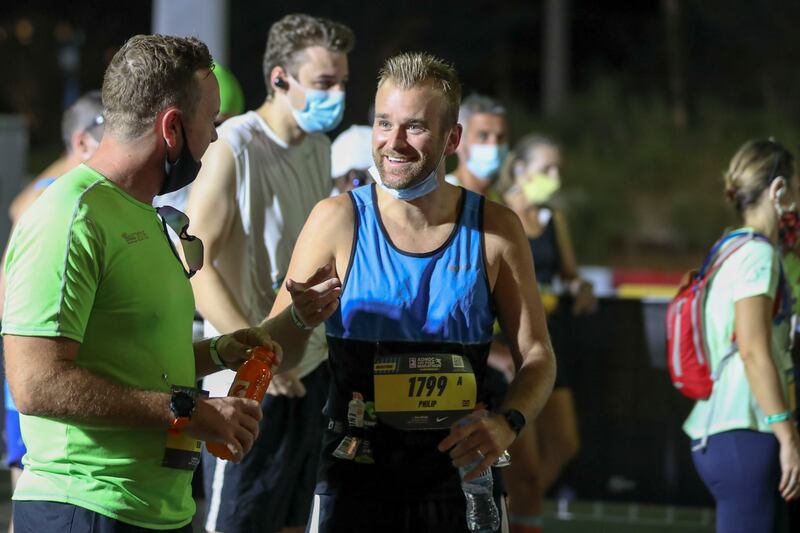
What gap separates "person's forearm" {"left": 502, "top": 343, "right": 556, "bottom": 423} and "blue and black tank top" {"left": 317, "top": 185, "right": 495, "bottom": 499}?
103mm

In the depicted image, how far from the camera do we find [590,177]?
93.4 ft

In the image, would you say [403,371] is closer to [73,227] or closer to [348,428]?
[348,428]

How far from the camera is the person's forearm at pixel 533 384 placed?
3375 millimetres

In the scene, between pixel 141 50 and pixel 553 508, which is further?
pixel 553 508

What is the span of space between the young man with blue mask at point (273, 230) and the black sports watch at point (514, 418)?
1.35 meters

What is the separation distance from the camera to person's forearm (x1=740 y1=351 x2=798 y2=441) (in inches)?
179

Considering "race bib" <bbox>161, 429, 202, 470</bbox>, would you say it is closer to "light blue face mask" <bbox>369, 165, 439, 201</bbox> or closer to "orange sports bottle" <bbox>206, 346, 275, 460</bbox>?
"orange sports bottle" <bbox>206, 346, 275, 460</bbox>

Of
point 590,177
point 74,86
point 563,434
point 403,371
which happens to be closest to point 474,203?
point 403,371

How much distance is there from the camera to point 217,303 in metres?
4.38

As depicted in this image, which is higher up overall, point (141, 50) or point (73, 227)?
point (141, 50)

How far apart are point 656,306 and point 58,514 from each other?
5710 mm

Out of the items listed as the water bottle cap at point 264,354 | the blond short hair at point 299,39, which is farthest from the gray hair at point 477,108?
the water bottle cap at point 264,354

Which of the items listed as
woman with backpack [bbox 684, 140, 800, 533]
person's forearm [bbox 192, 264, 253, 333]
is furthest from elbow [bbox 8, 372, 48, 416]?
woman with backpack [bbox 684, 140, 800, 533]

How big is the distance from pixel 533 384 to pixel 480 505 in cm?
34
